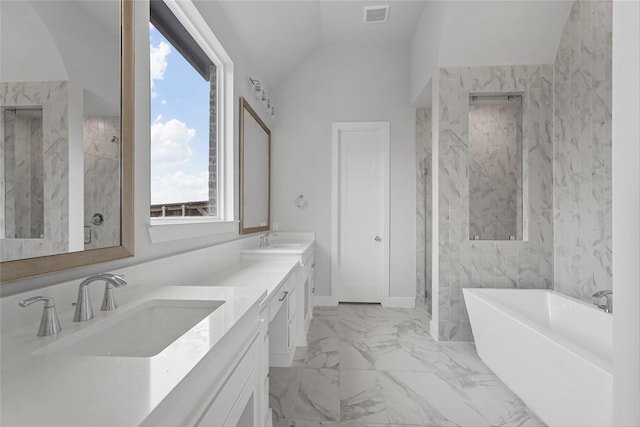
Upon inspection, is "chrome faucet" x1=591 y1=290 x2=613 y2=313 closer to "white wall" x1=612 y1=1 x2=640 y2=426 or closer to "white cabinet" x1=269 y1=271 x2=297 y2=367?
"white cabinet" x1=269 y1=271 x2=297 y2=367

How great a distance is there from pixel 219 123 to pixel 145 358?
2129 millimetres

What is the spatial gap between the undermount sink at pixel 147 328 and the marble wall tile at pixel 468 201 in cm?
242

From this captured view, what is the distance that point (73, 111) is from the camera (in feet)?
3.29

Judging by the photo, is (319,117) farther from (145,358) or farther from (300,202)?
(145,358)

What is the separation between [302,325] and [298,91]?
293 cm

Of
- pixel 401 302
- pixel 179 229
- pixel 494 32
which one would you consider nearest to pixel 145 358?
pixel 179 229

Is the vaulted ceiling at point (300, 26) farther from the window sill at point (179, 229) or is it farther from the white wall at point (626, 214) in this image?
the white wall at point (626, 214)

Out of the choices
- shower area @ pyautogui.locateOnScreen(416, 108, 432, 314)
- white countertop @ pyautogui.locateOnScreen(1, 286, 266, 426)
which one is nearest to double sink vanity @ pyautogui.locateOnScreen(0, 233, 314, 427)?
white countertop @ pyautogui.locateOnScreen(1, 286, 266, 426)

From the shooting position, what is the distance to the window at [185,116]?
1702mm

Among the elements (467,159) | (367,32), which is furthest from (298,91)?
(467,159)

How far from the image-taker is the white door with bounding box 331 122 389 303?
412 centimetres

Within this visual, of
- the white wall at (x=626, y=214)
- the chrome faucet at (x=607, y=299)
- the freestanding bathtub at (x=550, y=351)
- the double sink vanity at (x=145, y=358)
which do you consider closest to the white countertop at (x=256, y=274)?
the double sink vanity at (x=145, y=358)

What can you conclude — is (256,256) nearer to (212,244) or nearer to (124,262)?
(212,244)

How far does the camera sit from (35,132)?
880 mm
